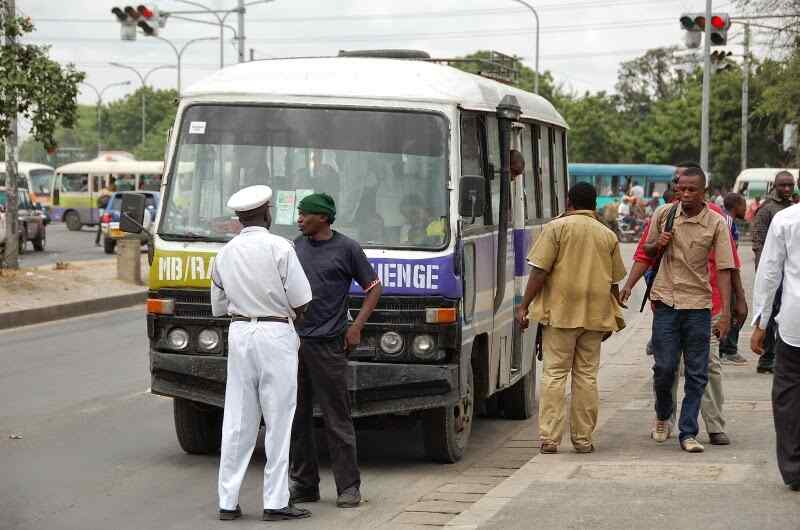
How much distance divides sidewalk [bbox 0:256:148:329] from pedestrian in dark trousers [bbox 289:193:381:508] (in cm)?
1251

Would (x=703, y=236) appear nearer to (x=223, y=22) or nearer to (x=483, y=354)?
(x=483, y=354)

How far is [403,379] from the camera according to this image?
9086 mm

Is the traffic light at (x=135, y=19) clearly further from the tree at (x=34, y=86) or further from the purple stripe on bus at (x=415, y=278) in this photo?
the purple stripe on bus at (x=415, y=278)

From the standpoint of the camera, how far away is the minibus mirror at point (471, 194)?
29.9ft

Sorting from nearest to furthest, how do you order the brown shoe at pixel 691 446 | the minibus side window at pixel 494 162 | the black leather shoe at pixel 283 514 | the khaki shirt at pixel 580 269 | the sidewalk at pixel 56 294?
1. the black leather shoe at pixel 283 514
2. the brown shoe at pixel 691 446
3. the khaki shirt at pixel 580 269
4. the minibus side window at pixel 494 162
5. the sidewalk at pixel 56 294

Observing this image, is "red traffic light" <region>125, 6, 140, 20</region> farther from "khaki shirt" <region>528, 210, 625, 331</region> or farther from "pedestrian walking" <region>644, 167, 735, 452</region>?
"pedestrian walking" <region>644, 167, 735, 452</region>

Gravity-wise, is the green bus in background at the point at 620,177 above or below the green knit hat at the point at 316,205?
below

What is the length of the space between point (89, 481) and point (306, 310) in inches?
77.9

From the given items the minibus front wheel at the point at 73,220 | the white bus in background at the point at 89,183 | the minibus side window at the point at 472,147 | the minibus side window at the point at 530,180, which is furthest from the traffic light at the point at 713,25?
the minibus front wheel at the point at 73,220

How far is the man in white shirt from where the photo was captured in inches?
310

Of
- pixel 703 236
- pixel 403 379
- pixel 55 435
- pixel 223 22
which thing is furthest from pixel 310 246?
pixel 223 22

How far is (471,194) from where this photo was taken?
359 inches

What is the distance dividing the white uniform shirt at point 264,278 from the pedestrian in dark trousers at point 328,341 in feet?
1.57

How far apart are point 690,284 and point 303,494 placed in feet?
9.38
